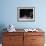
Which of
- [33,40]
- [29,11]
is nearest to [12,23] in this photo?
[29,11]

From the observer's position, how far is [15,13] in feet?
14.6

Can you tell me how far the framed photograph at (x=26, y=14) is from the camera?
445cm

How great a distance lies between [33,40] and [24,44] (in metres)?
0.29

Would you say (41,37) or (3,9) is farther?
(3,9)

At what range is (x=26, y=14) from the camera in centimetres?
448

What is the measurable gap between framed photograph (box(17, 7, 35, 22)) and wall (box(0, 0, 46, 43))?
0.10m

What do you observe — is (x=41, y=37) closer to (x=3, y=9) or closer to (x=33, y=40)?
(x=33, y=40)

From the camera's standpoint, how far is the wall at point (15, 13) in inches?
175

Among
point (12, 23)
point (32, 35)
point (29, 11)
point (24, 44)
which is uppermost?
point (29, 11)

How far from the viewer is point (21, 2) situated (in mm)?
4430

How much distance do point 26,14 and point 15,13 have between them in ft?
1.20

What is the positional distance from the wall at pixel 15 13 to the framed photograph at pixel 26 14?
0.33 ft

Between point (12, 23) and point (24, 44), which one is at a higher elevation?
point (12, 23)

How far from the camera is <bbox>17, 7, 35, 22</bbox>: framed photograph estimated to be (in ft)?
14.6
